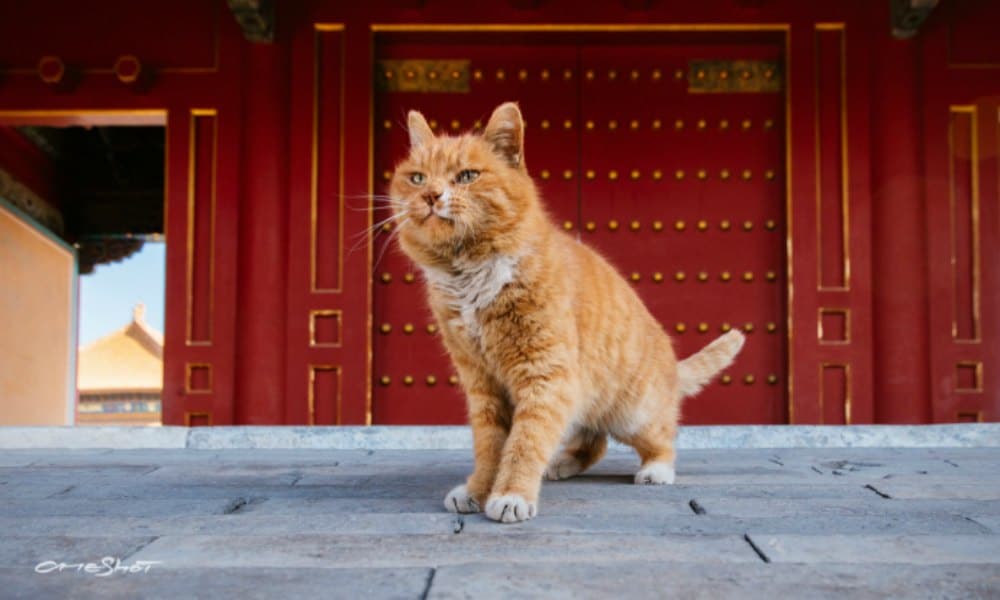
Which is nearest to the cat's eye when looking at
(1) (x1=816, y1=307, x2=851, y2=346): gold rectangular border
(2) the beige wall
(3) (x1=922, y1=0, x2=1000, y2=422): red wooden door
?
(1) (x1=816, y1=307, x2=851, y2=346): gold rectangular border

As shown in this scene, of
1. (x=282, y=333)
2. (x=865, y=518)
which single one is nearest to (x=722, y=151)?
(x=282, y=333)

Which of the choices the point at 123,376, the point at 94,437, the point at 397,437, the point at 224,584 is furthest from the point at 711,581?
the point at 123,376

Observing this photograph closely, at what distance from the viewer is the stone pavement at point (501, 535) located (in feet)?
3.75

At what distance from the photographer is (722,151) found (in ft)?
16.2

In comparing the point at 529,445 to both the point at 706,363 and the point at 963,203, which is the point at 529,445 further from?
the point at 963,203

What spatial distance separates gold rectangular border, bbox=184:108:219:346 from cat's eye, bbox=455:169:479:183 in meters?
3.18

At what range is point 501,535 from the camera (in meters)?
1.51

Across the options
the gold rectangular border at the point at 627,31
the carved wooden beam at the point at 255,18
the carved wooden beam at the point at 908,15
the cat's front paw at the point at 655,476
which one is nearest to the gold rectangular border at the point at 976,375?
the gold rectangular border at the point at 627,31

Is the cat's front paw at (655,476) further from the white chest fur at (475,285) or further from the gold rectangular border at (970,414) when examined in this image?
the gold rectangular border at (970,414)

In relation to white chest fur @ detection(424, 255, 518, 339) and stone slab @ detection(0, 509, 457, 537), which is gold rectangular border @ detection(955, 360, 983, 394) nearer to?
white chest fur @ detection(424, 255, 518, 339)

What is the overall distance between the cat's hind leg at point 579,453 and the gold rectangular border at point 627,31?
2352mm

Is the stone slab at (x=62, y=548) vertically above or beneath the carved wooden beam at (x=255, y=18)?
beneath

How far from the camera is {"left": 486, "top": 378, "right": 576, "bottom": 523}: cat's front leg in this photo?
168 cm

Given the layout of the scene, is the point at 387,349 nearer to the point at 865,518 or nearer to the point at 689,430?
the point at 689,430
